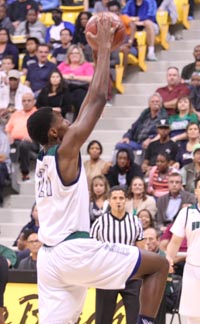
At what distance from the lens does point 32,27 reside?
655 inches

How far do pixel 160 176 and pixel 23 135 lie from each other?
248cm

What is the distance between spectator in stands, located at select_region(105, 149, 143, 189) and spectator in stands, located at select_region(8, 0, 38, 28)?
16.7 feet

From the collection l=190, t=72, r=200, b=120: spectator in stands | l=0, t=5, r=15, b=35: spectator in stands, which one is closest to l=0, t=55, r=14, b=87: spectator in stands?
l=0, t=5, r=15, b=35: spectator in stands

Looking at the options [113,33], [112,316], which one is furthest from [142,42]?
[113,33]

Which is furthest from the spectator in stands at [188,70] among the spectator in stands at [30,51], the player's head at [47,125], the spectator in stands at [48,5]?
the player's head at [47,125]

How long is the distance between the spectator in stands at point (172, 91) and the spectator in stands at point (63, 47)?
2120 mm

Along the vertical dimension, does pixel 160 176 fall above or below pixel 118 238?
above

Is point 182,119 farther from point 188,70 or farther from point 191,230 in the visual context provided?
point 191,230

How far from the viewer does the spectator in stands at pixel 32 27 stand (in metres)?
16.5

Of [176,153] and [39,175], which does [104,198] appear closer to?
[176,153]

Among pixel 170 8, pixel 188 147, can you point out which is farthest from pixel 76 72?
pixel 188 147

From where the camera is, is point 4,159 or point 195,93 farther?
point 195,93

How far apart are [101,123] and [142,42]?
5.08 ft

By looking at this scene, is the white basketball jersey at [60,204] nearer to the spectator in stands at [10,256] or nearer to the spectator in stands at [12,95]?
the spectator in stands at [10,256]
